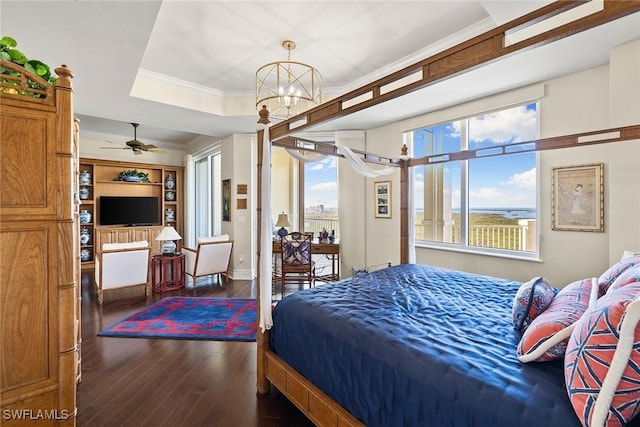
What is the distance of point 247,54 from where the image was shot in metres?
3.30

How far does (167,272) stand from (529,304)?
4886mm

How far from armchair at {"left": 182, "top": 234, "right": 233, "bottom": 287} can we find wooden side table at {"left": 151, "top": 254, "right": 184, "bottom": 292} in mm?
190

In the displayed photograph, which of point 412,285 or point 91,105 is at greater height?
point 91,105

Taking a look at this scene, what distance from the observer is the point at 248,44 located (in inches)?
122

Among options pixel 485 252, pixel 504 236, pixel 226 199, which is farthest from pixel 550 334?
pixel 226 199

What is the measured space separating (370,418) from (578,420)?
0.82 metres

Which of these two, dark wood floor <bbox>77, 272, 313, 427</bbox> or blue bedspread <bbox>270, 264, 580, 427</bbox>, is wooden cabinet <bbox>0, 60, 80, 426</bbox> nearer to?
dark wood floor <bbox>77, 272, 313, 427</bbox>

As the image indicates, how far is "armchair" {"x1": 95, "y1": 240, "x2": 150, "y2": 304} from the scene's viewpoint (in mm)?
4047

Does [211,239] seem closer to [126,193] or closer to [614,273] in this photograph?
[126,193]

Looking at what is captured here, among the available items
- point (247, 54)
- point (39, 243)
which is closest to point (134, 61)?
point (247, 54)

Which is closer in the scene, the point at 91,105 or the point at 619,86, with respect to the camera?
the point at 619,86

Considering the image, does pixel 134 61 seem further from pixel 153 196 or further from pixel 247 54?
pixel 153 196

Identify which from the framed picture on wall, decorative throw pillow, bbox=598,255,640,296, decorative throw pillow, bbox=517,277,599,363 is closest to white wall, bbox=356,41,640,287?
decorative throw pillow, bbox=598,255,640,296

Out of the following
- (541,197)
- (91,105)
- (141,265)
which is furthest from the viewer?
(141,265)
